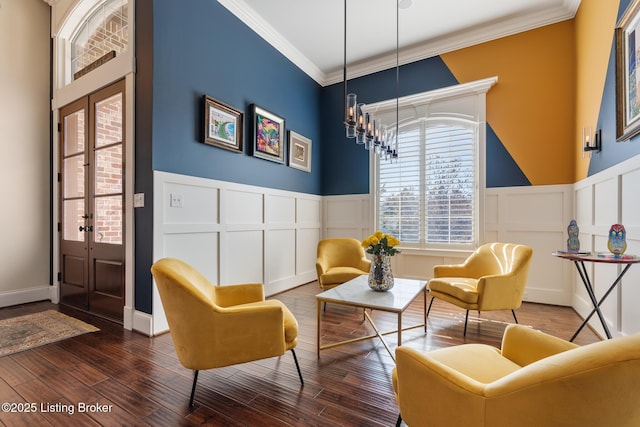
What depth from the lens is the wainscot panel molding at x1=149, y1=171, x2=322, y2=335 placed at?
269 centimetres

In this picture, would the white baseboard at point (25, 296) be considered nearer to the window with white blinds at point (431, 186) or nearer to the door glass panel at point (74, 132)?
the door glass panel at point (74, 132)

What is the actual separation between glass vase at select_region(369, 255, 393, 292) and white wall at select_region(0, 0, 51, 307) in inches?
164

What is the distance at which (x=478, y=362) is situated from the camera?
1305mm

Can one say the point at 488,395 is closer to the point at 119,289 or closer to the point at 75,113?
the point at 119,289

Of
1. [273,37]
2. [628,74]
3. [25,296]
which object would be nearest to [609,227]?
[628,74]

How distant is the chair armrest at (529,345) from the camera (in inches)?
48.4

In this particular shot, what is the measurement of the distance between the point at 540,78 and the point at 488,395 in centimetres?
419

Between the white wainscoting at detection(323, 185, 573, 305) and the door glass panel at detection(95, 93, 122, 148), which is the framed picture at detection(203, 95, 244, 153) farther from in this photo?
the white wainscoting at detection(323, 185, 573, 305)

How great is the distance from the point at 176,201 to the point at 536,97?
4.42m

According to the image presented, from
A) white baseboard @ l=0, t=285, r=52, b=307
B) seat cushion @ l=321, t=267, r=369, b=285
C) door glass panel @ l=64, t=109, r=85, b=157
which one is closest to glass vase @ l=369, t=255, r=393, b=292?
seat cushion @ l=321, t=267, r=369, b=285

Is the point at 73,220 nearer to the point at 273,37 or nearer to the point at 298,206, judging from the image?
the point at 298,206

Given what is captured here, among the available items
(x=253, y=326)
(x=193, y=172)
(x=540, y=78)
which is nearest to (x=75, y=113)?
(x=193, y=172)

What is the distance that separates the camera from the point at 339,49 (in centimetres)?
435

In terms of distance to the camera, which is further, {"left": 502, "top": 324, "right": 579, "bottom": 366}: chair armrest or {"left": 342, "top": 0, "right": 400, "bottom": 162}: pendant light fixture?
{"left": 342, "top": 0, "right": 400, "bottom": 162}: pendant light fixture
